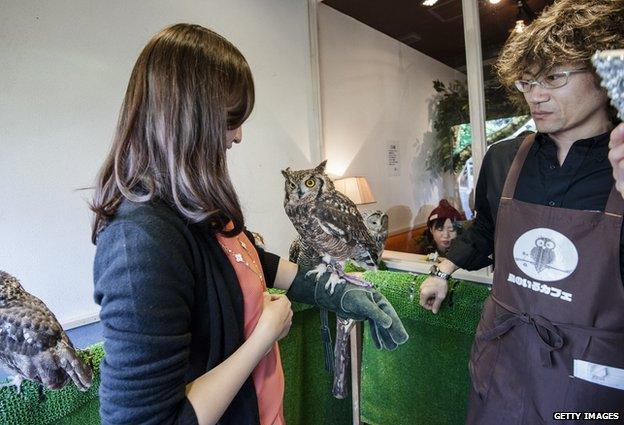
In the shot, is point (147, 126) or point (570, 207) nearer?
point (147, 126)

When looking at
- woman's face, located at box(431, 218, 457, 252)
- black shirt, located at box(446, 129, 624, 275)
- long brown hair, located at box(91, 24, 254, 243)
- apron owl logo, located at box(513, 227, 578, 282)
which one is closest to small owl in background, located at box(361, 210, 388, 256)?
woman's face, located at box(431, 218, 457, 252)

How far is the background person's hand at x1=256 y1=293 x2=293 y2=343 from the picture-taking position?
0.57 meters

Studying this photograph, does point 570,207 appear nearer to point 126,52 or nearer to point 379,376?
point 379,376

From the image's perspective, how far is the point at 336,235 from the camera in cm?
109

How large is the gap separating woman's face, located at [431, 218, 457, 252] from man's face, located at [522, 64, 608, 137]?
1.24 m

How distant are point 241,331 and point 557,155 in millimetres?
834

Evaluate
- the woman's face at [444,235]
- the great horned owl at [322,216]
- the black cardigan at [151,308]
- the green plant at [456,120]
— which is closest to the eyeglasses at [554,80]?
the great horned owl at [322,216]

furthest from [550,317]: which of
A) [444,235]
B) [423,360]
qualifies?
[444,235]

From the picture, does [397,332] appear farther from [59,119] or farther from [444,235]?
[59,119]

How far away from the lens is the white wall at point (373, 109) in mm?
2646

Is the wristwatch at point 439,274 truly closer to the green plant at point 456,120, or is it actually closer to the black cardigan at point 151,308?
the black cardigan at point 151,308

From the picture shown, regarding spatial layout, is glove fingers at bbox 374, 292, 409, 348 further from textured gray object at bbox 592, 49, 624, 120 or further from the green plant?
the green plant

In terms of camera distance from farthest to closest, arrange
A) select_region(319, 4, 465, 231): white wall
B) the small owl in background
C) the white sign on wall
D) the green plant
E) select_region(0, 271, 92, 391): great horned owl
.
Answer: the white sign on wall < select_region(319, 4, 465, 231): white wall < the green plant < the small owl in background < select_region(0, 271, 92, 391): great horned owl

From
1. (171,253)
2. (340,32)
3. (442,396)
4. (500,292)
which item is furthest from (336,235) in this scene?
(340,32)
